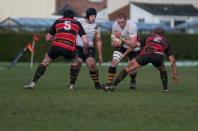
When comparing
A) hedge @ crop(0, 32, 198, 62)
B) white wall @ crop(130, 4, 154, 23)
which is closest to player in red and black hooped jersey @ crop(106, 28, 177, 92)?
hedge @ crop(0, 32, 198, 62)

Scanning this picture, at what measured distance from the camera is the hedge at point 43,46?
43.9 meters

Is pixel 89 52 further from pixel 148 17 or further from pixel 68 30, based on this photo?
pixel 148 17

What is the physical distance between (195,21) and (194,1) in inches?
392

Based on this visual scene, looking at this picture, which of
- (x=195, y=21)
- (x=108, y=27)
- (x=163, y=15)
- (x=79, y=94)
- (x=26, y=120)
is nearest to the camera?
(x=26, y=120)

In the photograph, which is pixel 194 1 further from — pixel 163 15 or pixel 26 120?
pixel 26 120

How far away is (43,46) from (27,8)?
A: 33.9m

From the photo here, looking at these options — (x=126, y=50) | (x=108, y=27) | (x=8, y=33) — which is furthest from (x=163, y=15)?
(x=126, y=50)

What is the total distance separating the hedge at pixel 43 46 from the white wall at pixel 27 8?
98.7 ft

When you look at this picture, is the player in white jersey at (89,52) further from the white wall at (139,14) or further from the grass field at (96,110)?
the white wall at (139,14)

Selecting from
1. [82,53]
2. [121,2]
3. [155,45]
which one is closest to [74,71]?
[82,53]

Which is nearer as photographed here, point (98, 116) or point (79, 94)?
point (98, 116)

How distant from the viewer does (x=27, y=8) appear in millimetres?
77188

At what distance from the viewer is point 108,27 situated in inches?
2576

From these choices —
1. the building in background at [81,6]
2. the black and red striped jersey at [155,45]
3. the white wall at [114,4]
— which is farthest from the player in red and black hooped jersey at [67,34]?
the building in background at [81,6]
